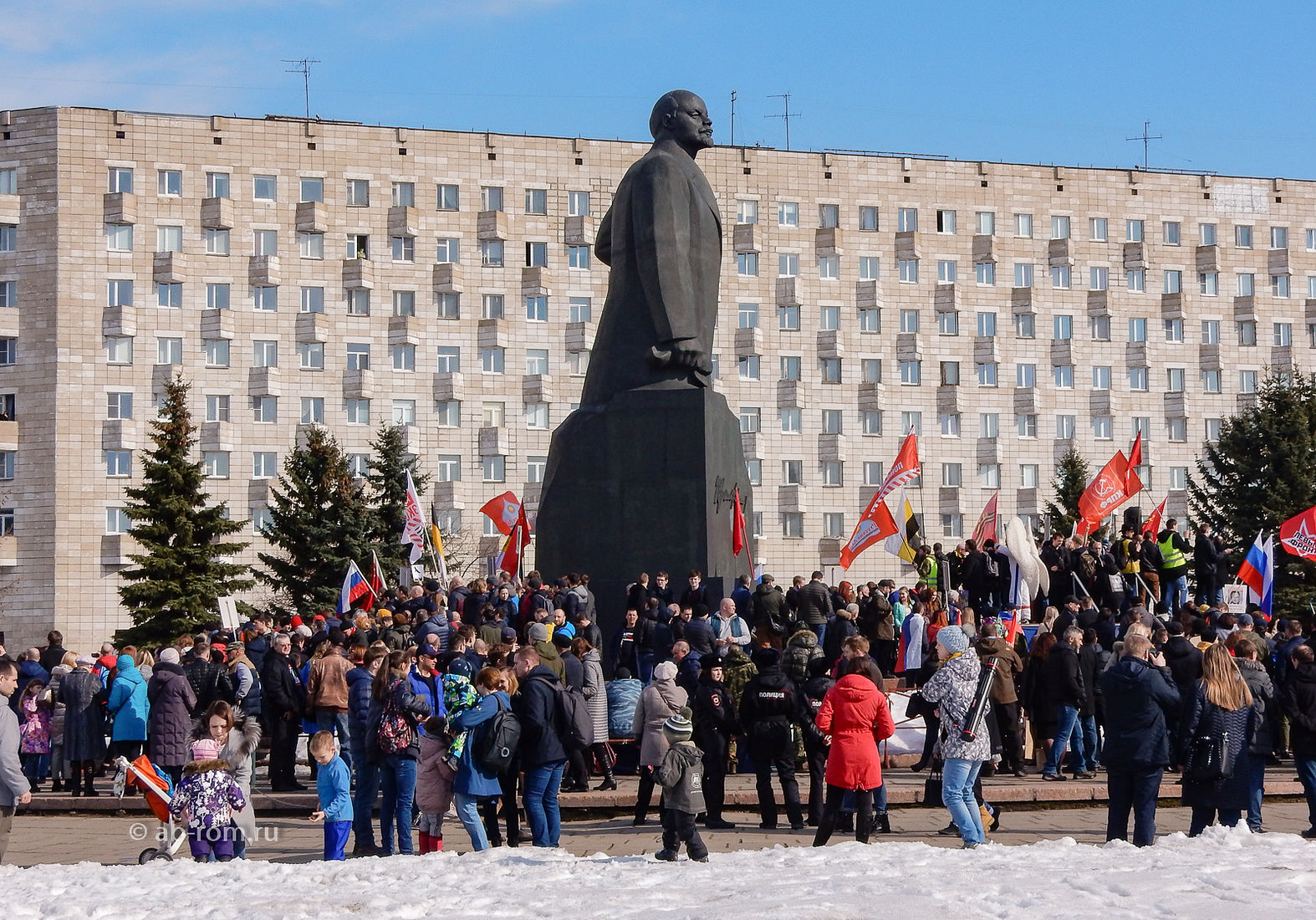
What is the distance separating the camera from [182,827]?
11.8 metres

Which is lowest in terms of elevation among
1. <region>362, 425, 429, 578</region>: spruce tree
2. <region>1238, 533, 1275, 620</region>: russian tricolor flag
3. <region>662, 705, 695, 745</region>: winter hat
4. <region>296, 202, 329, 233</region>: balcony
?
<region>662, 705, 695, 745</region>: winter hat

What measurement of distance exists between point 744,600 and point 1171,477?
5062 cm

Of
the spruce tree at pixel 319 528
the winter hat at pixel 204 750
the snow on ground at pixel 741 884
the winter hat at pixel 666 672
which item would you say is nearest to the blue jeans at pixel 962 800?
the snow on ground at pixel 741 884

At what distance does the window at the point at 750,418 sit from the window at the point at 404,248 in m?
12.9

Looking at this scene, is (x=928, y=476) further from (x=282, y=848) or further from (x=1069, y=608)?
(x=282, y=848)

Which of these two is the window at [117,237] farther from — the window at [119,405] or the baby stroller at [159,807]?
the baby stroller at [159,807]

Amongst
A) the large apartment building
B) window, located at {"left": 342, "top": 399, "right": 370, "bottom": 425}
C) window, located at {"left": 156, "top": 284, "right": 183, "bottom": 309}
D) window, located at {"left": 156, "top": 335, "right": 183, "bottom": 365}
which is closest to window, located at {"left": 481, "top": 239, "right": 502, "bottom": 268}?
the large apartment building

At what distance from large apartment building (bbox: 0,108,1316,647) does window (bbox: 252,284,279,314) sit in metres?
0.09

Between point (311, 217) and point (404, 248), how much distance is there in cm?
334

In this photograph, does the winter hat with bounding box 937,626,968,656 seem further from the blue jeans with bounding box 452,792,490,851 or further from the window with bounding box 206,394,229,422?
the window with bounding box 206,394,229,422

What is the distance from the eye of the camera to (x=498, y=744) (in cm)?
1212

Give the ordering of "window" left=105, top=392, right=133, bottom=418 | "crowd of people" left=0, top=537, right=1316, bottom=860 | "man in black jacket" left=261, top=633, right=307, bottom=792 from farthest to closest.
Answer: "window" left=105, top=392, right=133, bottom=418, "man in black jacket" left=261, top=633, right=307, bottom=792, "crowd of people" left=0, top=537, right=1316, bottom=860

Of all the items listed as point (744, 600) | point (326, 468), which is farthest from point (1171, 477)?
point (744, 600)

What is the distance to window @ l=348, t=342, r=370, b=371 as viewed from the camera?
198 ft
